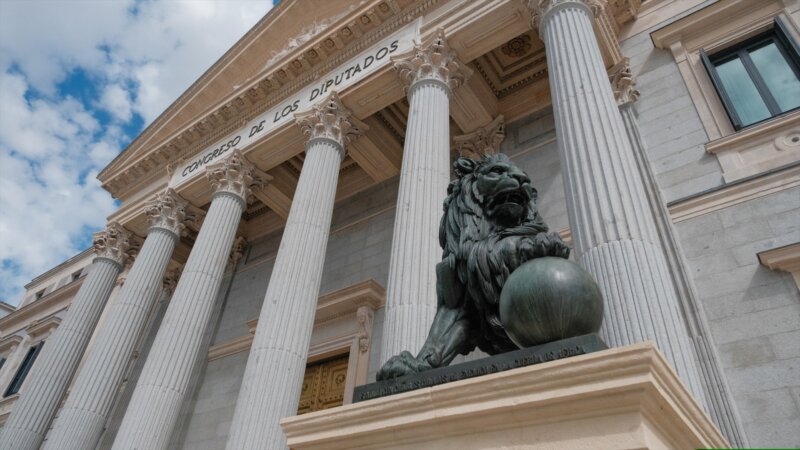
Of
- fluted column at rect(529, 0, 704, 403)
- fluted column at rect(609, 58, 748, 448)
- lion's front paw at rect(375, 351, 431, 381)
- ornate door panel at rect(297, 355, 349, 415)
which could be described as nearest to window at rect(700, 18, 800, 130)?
fluted column at rect(609, 58, 748, 448)

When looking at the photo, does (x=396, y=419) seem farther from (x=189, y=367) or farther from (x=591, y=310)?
(x=189, y=367)

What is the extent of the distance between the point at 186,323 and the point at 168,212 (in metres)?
5.53

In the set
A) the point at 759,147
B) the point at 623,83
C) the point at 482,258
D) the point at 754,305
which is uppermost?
the point at 623,83

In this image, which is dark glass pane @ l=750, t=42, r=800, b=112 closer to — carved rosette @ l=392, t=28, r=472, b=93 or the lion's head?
carved rosette @ l=392, t=28, r=472, b=93

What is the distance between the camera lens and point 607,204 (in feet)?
21.9

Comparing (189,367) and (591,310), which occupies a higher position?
(189,367)

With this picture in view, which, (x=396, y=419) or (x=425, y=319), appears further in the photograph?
(x=425, y=319)

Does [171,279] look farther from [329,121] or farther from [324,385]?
[329,121]

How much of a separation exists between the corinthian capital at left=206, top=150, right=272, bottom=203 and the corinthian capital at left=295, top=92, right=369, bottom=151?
2508mm

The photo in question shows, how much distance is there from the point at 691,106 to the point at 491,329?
9208mm

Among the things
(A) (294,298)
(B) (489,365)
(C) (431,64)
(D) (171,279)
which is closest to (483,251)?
(B) (489,365)

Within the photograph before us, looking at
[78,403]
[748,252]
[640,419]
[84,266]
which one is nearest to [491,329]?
[640,419]

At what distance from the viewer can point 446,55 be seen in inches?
462

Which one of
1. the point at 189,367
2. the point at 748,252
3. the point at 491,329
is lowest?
the point at 491,329
